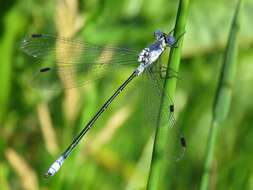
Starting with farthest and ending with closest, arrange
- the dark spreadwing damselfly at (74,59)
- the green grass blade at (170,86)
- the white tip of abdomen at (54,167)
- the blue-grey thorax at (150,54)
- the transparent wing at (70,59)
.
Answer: the transparent wing at (70,59)
the dark spreadwing damselfly at (74,59)
the blue-grey thorax at (150,54)
the white tip of abdomen at (54,167)
the green grass blade at (170,86)

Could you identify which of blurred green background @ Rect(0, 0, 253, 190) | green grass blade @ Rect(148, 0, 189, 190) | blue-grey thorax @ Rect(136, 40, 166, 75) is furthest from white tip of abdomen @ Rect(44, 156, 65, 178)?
green grass blade @ Rect(148, 0, 189, 190)

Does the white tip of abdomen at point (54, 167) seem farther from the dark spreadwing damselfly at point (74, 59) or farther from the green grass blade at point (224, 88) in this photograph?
the green grass blade at point (224, 88)

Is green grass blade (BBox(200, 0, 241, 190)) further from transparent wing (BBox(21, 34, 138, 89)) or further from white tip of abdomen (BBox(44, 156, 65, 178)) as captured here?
transparent wing (BBox(21, 34, 138, 89))

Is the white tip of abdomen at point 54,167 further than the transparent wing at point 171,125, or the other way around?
the white tip of abdomen at point 54,167

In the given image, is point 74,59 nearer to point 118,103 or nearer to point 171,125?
point 118,103

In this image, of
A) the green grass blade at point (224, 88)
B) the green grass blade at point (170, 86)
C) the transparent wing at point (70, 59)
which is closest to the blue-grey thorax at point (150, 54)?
the transparent wing at point (70, 59)

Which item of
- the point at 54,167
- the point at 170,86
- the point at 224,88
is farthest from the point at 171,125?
the point at 54,167
